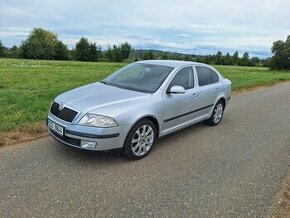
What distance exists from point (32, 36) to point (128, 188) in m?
91.3

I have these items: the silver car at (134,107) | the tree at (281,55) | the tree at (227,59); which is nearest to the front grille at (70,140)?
the silver car at (134,107)

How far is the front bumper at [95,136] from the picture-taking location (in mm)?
3852

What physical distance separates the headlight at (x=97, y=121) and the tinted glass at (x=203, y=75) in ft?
8.02

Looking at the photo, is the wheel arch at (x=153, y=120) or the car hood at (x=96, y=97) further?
the wheel arch at (x=153, y=120)

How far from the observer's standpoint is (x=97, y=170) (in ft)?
13.0

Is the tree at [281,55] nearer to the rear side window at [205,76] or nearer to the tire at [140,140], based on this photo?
the rear side window at [205,76]

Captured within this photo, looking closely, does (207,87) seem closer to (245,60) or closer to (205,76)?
(205,76)

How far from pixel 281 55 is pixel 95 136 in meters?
49.0


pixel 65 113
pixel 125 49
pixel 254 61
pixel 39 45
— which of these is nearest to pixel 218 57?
pixel 254 61

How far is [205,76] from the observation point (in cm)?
601

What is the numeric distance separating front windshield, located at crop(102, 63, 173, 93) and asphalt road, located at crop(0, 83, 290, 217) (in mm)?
1087

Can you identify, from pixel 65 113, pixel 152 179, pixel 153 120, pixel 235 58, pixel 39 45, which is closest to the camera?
pixel 152 179

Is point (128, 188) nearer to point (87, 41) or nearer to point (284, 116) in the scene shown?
point (284, 116)

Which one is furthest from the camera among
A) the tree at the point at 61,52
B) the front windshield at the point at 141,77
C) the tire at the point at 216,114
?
the tree at the point at 61,52
